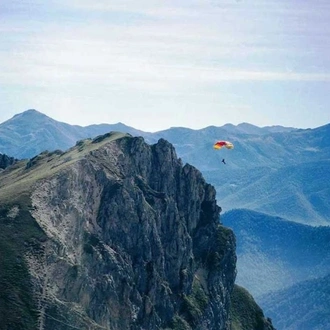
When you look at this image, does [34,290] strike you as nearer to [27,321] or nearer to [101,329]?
[27,321]

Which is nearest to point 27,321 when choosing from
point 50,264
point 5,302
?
point 5,302

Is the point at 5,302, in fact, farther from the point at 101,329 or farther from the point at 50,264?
the point at 101,329

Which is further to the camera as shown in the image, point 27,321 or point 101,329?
point 101,329

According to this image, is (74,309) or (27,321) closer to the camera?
(27,321)

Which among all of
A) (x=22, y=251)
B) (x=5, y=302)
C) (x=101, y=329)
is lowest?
(x=101, y=329)

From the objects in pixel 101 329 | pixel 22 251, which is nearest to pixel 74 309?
pixel 101 329

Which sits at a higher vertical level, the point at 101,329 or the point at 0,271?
the point at 0,271

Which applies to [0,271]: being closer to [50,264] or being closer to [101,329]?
[50,264]

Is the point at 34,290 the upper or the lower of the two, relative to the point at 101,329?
upper
